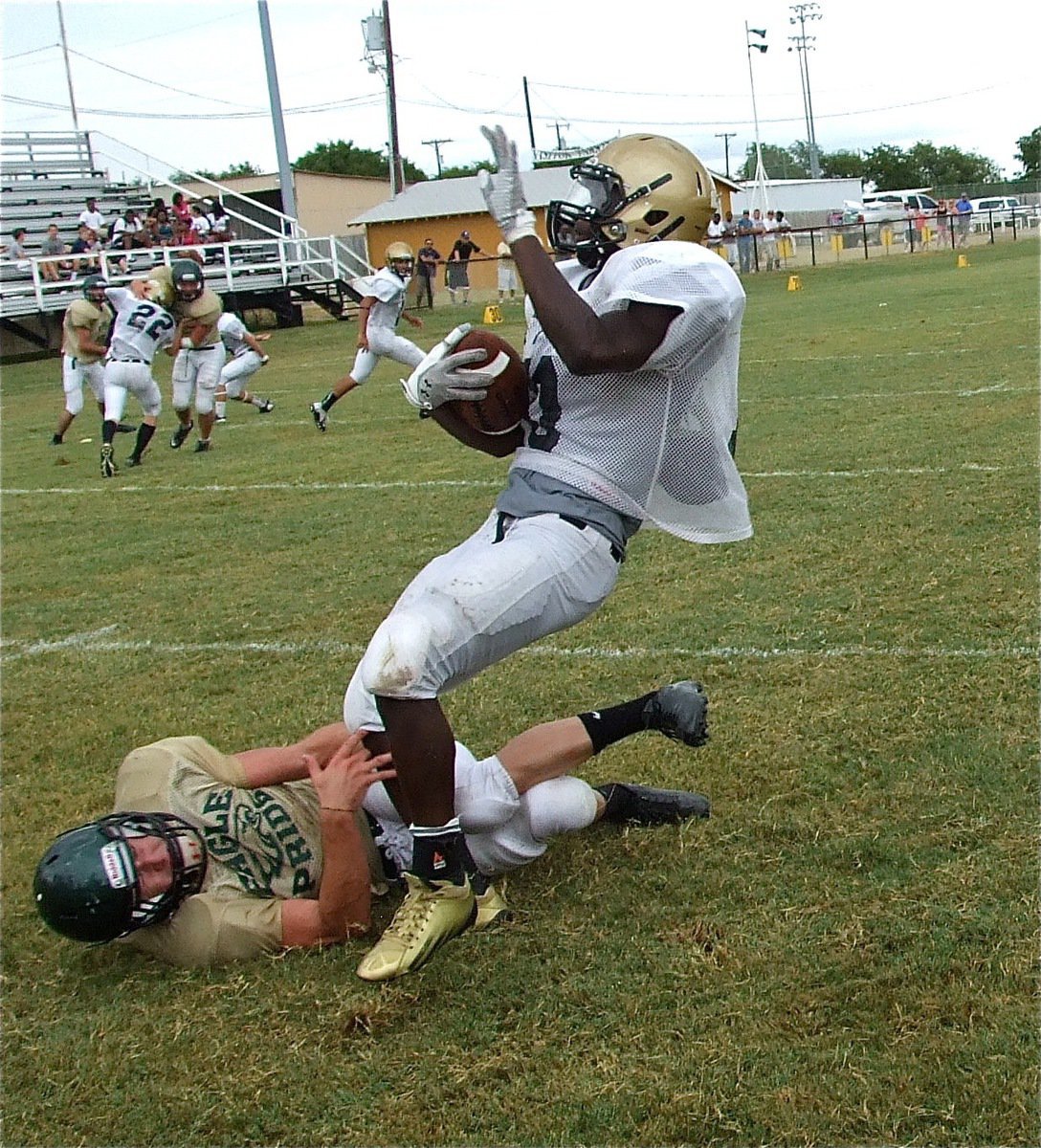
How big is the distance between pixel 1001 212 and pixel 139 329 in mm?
35908

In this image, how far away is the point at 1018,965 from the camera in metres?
2.81

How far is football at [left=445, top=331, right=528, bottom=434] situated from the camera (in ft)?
10.7

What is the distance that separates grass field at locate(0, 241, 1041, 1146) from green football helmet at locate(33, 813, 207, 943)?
0.21m

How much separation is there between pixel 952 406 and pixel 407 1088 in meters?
7.97

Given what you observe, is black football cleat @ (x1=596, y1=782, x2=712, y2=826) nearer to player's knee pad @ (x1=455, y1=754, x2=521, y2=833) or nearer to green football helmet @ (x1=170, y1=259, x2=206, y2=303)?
player's knee pad @ (x1=455, y1=754, x2=521, y2=833)

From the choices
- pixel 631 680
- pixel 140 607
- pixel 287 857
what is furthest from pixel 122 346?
pixel 287 857

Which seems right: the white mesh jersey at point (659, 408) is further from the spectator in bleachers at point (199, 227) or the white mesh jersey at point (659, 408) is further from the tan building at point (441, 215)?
the tan building at point (441, 215)

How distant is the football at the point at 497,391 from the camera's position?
10.7 ft

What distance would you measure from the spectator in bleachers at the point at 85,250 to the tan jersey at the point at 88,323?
11.1 meters

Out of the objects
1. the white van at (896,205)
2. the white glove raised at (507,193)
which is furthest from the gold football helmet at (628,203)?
the white van at (896,205)

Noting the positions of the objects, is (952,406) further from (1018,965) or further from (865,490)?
(1018,965)

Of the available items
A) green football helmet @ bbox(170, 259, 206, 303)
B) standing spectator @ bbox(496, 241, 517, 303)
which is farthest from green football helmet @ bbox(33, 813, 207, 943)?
standing spectator @ bbox(496, 241, 517, 303)

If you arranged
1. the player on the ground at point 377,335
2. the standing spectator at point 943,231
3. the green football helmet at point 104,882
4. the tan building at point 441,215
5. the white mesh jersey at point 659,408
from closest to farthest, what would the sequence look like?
the green football helmet at point 104,882
the white mesh jersey at point 659,408
the player on the ground at point 377,335
the standing spectator at point 943,231
the tan building at point 441,215

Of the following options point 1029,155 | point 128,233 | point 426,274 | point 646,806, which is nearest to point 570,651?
point 646,806
